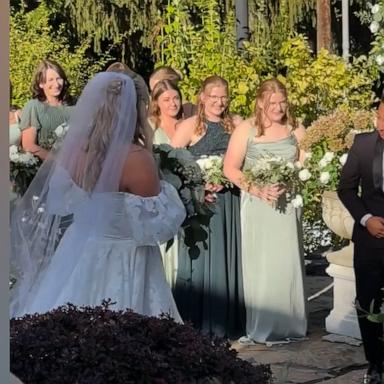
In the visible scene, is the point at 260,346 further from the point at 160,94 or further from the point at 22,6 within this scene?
the point at 22,6

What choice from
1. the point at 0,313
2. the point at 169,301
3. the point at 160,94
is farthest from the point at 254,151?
the point at 0,313

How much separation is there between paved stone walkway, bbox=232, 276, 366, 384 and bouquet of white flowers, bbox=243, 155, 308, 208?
97 cm

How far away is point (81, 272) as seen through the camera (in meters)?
4.50

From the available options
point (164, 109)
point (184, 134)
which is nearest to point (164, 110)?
point (164, 109)

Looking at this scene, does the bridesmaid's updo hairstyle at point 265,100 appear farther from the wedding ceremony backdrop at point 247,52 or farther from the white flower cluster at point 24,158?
the white flower cluster at point 24,158

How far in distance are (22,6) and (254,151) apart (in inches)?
399

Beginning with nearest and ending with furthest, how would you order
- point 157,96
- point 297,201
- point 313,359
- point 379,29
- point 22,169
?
1. point 313,359
2. point 297,201
3. point 22,169
4. point 157,96
5. point 379,29

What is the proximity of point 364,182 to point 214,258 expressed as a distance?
1.66 metres

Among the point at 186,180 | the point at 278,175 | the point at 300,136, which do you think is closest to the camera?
the point at 186,180

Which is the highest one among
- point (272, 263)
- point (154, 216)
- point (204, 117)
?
point (204, 117)

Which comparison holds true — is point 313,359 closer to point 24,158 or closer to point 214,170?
point 214,170

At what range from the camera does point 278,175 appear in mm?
6246

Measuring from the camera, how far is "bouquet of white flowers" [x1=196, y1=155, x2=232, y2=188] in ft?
20.7

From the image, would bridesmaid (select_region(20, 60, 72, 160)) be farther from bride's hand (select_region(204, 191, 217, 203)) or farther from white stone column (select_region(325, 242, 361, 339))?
white stone column (select_region(325, 242, 361, 339))
